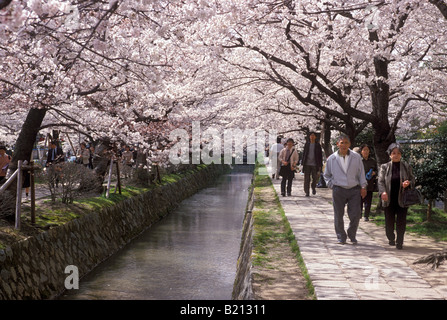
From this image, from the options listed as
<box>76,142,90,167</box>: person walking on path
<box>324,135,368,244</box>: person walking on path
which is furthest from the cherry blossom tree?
<box>76,142,90,167</box>: person walking on path

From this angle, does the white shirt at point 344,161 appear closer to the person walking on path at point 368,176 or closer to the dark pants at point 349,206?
the dark pants at point 349,206

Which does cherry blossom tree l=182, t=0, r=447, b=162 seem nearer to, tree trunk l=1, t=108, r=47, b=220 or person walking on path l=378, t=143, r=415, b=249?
person walking on path l=378, t=143, r=415, b=249

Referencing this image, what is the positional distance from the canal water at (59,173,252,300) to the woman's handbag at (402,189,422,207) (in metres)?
3.76

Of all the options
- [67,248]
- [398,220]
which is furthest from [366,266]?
[67,248]

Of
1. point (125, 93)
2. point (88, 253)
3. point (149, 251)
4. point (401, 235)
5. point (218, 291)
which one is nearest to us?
point (401, 235)

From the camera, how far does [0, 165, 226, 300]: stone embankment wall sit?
24.9 ft

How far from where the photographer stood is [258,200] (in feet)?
48.2

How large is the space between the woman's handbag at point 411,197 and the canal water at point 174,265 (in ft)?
12.3

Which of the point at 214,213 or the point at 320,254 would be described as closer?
the point at 320,254

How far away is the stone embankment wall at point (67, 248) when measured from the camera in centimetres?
758

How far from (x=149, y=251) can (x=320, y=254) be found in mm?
6873

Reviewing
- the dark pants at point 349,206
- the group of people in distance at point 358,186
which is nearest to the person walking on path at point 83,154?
the group of people in distance at point 358,186
